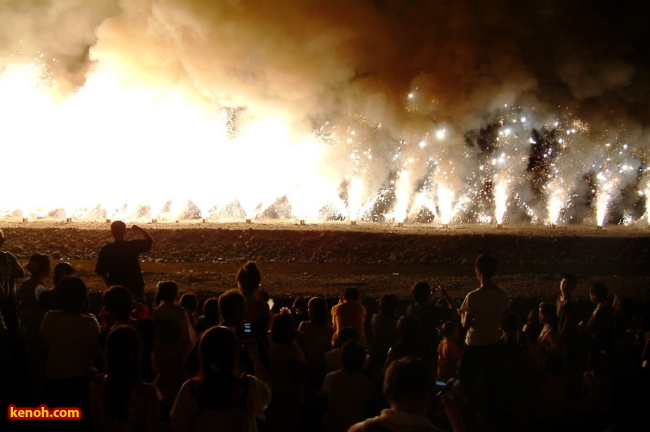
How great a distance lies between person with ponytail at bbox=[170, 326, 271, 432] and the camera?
11.3ft

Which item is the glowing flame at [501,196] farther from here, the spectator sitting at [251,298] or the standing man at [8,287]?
the spectator sitting at [251,298]

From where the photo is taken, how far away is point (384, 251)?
19.2 metres

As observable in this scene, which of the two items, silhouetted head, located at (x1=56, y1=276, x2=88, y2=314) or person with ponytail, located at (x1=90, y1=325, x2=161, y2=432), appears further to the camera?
silhouetted head, located at (x1=56, y1=276, x2=88, y2=314)

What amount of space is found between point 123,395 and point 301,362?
163cm

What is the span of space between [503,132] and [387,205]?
9.33 meters

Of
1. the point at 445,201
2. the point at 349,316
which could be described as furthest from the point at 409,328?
the point at 445,201

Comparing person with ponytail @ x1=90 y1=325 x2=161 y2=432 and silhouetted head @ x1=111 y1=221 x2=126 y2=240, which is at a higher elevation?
silhouetted head @ x1=111 y1=221 x2=126 y2=240

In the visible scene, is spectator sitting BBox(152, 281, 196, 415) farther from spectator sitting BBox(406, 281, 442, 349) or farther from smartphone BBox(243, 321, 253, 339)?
spectator sitting BBox(406, 281, 442, 349)

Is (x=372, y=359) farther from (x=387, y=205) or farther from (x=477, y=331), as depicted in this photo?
(x=387, y=205)

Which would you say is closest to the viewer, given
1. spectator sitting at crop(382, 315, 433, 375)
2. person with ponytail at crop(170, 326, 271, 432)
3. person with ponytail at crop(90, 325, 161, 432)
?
person with ponytail at crop(170, 326, 271, 432)

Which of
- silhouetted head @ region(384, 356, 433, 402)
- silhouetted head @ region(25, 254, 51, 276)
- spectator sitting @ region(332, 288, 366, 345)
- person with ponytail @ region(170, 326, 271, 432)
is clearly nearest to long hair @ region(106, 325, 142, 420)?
person with ponytail @ region(170, 326, 271, 432)

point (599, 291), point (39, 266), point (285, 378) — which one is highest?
point (39, 266)

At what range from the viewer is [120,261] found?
7.18 m

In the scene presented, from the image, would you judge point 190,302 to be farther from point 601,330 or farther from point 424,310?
point 601,330
